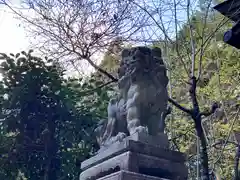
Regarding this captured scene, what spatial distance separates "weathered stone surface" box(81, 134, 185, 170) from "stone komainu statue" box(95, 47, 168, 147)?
0.44ft

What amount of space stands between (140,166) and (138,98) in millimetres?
726

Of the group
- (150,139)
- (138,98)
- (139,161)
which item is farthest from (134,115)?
(139,161)

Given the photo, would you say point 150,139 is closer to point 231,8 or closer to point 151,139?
point 151,139

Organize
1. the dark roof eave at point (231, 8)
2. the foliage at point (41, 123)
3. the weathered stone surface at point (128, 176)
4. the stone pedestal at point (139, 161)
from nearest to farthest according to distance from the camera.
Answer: the weathered stone surface at point (128, 176) → the stone pedestal at point (139, 161) → the dark roof eave at point (231, 8) → the foliage at point (41, 123)

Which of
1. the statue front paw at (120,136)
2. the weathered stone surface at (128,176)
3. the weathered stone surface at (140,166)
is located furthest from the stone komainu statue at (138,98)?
the weathered stone surface at (128,176)

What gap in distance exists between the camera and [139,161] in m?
2.91

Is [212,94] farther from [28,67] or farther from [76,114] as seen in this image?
[28,67]

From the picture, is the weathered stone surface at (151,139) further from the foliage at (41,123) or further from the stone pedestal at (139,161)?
the foliage at (41,123)

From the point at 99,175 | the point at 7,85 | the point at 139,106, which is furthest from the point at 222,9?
the point at 7,85

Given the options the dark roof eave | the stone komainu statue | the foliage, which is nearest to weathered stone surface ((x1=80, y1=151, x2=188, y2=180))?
the stone komainu statue

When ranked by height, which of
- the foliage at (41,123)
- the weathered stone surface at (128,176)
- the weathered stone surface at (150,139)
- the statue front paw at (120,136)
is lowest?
the weathered stone surface at (128,176)

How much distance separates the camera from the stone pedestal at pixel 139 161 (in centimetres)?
285

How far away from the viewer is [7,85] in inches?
229

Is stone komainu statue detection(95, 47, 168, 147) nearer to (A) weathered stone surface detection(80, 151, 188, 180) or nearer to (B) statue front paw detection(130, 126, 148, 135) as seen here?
(B) statue front paw detection(130, 126, 148, 135)
